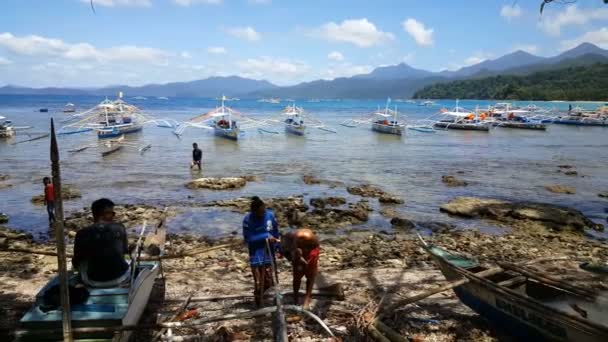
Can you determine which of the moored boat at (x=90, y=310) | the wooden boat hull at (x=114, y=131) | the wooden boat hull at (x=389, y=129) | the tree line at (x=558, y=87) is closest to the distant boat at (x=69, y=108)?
the wooden boat hull at (x=114, y=131)

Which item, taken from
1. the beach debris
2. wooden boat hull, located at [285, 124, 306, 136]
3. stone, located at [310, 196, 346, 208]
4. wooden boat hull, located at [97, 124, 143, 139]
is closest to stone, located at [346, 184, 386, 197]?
stone, located at [310, 196, 346, 208]

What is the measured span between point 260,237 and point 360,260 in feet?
12.9

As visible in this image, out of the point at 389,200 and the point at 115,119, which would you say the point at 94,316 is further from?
the point at 115,119

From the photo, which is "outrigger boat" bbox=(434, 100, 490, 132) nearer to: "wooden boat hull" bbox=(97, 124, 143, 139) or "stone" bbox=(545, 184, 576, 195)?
"stone" bbox=(545, 184, 576, 195)

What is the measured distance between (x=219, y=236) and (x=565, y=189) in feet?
52.4

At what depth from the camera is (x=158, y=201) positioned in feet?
54.3

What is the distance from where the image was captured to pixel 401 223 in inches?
530

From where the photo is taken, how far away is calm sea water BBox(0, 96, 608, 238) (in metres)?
16.3

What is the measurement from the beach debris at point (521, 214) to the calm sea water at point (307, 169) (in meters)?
0.80

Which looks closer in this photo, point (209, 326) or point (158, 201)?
point (209, 326)

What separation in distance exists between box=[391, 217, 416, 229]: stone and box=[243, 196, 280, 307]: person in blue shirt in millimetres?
7443

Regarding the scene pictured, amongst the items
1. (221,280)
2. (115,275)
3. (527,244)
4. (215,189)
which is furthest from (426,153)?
(115,275)

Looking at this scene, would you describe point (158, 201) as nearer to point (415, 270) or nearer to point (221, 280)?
point (221, 280)

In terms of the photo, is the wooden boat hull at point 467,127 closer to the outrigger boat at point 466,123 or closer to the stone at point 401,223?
the outrigger boat at point 466,123
